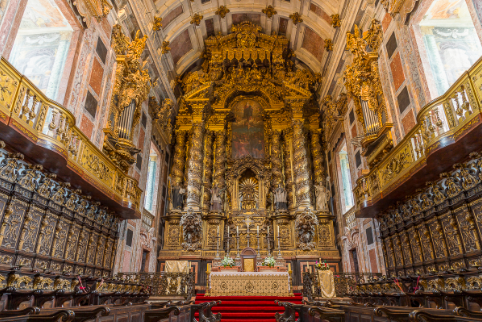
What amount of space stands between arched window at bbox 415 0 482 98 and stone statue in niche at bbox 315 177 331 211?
9.48 metres

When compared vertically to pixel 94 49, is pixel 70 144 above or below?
below

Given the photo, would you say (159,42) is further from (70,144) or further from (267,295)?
(267,295)

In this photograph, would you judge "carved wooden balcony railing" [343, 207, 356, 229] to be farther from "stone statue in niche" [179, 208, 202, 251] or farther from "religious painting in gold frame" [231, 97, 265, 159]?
"stone statue in niche" [179, 208, 202, 251]

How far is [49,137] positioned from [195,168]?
10.9m

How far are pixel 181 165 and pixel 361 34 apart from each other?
11139 millimetres

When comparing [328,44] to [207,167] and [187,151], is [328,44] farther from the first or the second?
[187,151]

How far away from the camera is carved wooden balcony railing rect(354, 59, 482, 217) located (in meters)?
6.07

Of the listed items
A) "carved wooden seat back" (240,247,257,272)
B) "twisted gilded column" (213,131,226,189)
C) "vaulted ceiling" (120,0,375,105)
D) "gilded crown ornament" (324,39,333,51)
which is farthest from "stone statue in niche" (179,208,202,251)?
"gilded crown ornament" (324,39,333,51)

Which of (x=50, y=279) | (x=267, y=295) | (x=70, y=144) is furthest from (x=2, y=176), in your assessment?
(x=267, y=295)

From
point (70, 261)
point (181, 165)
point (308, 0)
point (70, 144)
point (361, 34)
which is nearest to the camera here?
point (70, 144)

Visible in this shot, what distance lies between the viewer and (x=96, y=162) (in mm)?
9188

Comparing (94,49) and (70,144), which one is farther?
(94,49)

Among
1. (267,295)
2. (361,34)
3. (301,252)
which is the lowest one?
(267,295)

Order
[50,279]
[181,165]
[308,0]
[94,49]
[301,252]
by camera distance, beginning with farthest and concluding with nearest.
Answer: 1. [181,165]
2. [308,0]
3. [301,252]
4. [94,49]
5. [50,279]
